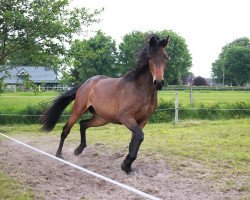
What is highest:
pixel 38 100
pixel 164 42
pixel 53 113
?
pixel 164 42

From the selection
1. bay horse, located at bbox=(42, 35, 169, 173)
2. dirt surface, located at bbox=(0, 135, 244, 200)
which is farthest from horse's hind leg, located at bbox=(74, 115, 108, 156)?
dirt surface, located at bbox=(0, 135, 244, 200)

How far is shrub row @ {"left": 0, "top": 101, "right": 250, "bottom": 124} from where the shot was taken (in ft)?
49.0

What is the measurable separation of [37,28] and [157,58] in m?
4.52

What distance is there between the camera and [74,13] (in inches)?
379

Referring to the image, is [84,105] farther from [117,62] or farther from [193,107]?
[117,62]

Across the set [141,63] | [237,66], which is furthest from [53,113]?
[237,66]

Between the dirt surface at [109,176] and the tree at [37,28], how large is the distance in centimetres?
280

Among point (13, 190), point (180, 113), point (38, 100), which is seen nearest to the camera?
point (13, 190)

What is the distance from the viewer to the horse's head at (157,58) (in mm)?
5105

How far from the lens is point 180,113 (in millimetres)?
16656

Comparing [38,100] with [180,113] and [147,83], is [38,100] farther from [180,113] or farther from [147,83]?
[147,83]

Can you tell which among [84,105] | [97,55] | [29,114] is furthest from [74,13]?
[29,114]

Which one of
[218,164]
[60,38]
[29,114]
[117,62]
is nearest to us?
[218,164]

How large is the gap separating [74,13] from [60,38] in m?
0.80
